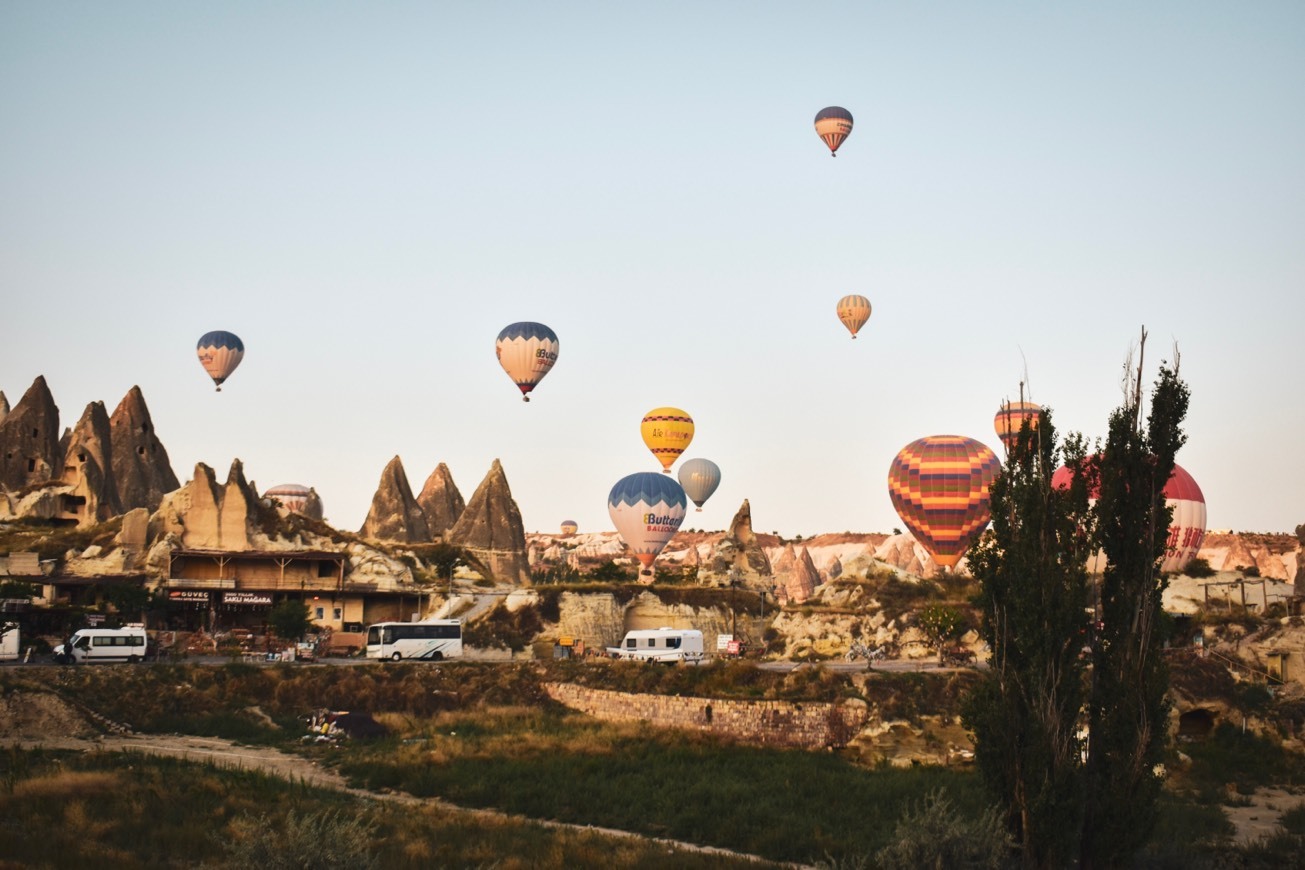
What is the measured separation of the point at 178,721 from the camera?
40406 millimetres

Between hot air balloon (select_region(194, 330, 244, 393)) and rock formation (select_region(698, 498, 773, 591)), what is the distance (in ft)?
131

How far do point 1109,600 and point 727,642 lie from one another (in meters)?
39.1

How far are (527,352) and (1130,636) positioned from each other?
6055cm

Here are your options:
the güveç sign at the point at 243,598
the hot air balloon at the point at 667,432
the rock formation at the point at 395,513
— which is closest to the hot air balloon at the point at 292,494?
the rock formation at the point at 395,513

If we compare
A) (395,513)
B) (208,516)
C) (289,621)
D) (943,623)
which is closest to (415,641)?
(289,621)

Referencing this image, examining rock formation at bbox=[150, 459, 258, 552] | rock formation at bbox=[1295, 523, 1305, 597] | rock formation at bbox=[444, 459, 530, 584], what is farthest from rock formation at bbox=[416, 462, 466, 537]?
rock formation at bbox=[1295, 523, 1305, 597]

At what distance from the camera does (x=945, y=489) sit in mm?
72750

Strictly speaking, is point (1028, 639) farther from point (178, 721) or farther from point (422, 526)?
point (422, 526)

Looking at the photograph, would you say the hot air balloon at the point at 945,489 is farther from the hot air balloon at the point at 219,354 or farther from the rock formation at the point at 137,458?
the rock formation at the point at 137,458

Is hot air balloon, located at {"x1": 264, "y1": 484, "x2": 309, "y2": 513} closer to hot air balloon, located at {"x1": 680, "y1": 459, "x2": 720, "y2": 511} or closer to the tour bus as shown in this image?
hot air balloon, located at {"x1": 680, "y1": 459, "x2": 720, "y2": 511}

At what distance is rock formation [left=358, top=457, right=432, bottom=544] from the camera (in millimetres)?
114688

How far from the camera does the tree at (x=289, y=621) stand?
55.7 metres

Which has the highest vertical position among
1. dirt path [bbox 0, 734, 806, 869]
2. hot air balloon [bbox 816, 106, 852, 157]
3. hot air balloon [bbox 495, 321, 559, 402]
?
hot air balloon [bbox 816, 106, 852, 157]

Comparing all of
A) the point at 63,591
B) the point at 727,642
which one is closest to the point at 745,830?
the point at 727,642
